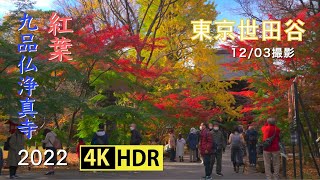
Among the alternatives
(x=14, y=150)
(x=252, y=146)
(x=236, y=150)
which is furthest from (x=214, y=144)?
(x=14, y=150)

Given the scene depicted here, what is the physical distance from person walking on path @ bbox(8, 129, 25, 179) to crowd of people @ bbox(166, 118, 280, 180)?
5036 millimetres

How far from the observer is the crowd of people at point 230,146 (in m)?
11.5

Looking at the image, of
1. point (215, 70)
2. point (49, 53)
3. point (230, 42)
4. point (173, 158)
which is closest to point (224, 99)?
point (215, 70)

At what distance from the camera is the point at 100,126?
54.0ft

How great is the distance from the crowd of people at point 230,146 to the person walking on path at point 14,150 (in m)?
5.04

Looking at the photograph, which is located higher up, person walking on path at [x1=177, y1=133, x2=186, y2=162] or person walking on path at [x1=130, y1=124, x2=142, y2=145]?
person walking on path at [x1=130, y1=124, x2=142, y2=145]

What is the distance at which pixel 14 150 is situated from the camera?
1328 cm

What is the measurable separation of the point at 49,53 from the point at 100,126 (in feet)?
10.1

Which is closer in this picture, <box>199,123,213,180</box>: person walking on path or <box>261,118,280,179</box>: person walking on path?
<box>261,118,280,179</box>: person walking on path

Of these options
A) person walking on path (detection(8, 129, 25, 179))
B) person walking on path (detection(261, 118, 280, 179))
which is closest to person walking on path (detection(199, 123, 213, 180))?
person walking on path (detection(261, 118, 280, 179))

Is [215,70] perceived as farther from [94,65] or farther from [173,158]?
[94,65]

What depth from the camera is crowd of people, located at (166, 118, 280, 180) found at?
11.5 m

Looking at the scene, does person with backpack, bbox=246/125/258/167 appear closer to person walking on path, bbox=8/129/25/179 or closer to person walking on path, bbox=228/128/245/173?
person walking on path, bbox=228/128/245/173

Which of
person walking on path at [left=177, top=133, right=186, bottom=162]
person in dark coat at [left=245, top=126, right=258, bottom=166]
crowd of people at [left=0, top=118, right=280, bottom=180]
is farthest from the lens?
person walking on path at [left=177, top=133, right=186, bottom=162]
